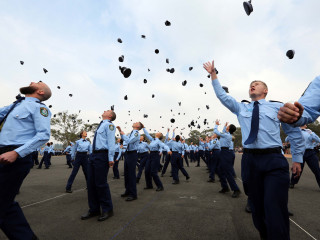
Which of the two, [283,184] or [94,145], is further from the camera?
[94,145]

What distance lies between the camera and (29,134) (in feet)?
8.38

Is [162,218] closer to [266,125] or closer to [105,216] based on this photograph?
[105,216]

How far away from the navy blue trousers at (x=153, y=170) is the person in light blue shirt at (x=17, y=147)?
4977 millimetres

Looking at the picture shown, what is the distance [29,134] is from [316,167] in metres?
8.05

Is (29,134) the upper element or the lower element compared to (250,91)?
lower

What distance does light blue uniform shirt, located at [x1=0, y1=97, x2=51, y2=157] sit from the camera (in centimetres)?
239

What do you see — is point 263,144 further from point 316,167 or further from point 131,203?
point 316,167

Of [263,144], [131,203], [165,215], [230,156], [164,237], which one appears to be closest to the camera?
[263,144]

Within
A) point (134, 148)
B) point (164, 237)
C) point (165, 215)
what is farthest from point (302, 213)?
point (134, 148)

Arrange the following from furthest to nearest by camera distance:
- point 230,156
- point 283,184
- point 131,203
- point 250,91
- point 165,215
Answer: point 230,156, point 131,203, point 165,215, point 250,91, point 283,184

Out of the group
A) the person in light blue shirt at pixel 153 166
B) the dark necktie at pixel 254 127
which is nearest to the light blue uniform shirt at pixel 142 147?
the person in light blue shirt at pixel 153 166

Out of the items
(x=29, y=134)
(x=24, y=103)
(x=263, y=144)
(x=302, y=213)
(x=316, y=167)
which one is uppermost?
(x=24, y=103)

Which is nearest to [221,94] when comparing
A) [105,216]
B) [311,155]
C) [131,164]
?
[105,216]

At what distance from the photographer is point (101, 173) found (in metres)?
4.23
